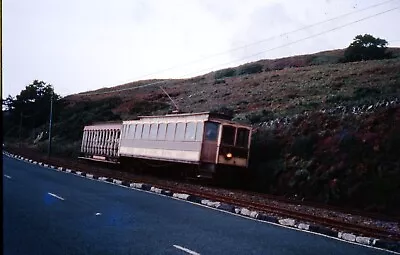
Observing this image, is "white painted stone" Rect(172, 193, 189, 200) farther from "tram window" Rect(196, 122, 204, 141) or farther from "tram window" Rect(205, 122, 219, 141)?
"tram window" Rect(205, 122, 219, 141)

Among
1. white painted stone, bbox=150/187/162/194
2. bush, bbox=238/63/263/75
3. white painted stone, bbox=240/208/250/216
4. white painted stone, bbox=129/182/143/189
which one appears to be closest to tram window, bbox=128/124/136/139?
white painted stone, bbox=129/182/143/189

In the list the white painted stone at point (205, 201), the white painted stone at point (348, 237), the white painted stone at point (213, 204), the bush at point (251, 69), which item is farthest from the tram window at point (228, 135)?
the bush at point (251, 69)

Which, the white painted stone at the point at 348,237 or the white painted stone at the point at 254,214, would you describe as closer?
the white painted stone at the point at 348,237

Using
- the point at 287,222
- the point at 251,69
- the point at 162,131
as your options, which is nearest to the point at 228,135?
the point at 162,131

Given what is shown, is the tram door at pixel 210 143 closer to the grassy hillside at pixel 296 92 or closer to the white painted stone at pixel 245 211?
the white painted stone at pixel 245 211

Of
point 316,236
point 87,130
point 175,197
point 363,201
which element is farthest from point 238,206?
point 87,130

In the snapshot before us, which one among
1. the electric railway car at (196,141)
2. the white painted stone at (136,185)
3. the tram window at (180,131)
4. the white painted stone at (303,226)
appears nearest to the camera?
the white painted stone at (303,226)

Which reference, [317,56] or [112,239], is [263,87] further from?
[112,239]

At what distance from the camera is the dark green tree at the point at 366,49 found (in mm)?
58659

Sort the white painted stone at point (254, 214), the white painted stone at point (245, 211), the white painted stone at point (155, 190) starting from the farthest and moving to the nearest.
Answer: the white painted stone at point (155, 190) → the white painted stone at point (245, 211) → the white painted stone at point (254, 214)

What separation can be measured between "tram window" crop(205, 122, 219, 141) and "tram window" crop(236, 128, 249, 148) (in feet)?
4.42

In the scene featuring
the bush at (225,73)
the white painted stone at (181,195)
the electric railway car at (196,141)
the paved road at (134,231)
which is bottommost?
the paved road at (134,231)

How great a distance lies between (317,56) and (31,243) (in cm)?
7304

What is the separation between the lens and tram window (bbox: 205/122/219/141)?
68.8ft
